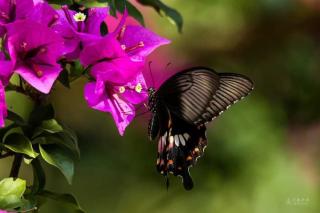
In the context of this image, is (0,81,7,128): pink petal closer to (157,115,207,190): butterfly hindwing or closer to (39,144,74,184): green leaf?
(39,144,74,184): green leaf

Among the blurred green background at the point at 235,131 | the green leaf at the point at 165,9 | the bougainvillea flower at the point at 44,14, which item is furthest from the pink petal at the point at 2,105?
the blurred green background at the point at 235,131

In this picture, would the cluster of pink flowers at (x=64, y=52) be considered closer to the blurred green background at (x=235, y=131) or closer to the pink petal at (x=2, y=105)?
the pink petal at (x=2, y=105)

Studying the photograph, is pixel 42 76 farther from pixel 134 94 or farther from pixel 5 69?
pixel 134 94

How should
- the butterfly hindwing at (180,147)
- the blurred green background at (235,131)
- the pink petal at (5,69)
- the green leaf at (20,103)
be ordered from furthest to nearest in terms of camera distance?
1. the blurred green background at (235,131)
2. the green leaf at (20,103)
3. the butterfly hindwing at (180,147)
4. the pink petal at (5,69)

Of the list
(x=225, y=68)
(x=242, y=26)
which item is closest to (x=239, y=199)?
(x=225, y=68)

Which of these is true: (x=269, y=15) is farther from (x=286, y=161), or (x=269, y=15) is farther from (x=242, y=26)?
(x=286, y=161)

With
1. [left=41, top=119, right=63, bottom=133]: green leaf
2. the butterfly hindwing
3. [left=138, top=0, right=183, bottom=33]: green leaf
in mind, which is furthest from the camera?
the butterfly hindwing

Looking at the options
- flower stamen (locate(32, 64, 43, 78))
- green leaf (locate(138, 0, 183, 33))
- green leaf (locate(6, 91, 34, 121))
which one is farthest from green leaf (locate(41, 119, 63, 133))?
green leaf (locate(6, 91, 34, 121))
